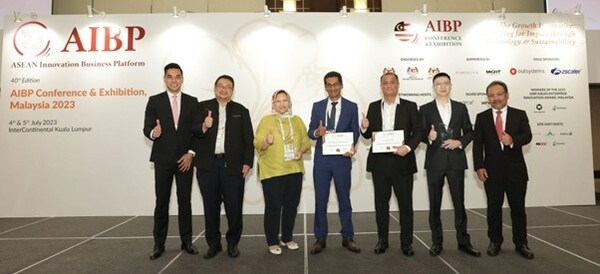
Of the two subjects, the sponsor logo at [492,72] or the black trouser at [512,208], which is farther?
the sponsor logo at [492,72]

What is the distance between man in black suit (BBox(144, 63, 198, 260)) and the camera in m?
3.18

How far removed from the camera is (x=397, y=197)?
3.18 m

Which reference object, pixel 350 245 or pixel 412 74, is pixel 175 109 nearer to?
pixel 350 245

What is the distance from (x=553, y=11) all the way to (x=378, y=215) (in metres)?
5.36

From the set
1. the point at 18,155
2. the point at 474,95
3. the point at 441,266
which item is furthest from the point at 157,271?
the point at 474,95

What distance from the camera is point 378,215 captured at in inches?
126

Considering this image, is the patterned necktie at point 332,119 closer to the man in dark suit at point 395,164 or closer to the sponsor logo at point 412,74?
the man in dark suit at point 395,164

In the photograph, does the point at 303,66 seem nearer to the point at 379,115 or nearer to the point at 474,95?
the point at 379,115

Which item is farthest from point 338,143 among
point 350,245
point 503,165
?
point 503,165

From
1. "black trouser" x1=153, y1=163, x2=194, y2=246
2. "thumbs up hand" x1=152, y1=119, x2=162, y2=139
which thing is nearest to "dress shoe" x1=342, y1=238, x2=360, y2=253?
"black trouser" x1=153, y1=163, x2=194, y2=246

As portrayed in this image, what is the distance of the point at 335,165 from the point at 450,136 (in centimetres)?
111

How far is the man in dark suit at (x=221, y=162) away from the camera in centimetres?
311

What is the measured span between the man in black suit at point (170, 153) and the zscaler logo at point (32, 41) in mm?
3499

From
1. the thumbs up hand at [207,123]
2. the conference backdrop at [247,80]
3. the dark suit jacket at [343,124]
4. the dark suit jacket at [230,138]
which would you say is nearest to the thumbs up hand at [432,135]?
the dark suit jacket at [343,124]
